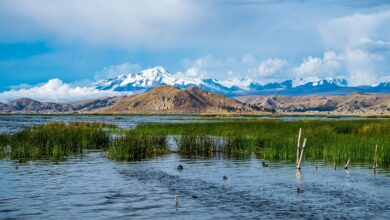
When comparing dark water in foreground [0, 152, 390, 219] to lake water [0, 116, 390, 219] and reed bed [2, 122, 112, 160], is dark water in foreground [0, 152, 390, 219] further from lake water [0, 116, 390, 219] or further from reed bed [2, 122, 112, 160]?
reed bed [2, 122, 112, 160]

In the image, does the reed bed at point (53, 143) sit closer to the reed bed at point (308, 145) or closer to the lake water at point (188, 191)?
the lake water at point (188, 191)

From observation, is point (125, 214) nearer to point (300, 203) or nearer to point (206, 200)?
point (206, 200)

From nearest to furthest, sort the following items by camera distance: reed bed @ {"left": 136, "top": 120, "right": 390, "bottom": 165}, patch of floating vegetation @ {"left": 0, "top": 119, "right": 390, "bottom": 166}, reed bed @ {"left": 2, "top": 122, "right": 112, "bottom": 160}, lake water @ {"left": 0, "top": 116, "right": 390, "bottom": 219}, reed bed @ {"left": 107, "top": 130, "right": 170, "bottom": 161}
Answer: lake water @ {"left": 0, "top": 116, "right": 390, "bottom": 219} < reed bed @ {"left": 136, "top": 120, "right": 390, "bottom": 165} < patch of floating vegetation @ {"left": 0, "top": 119, "right": 390, "bottom": 166} < reed bed @ {"left": 2, "top": 122, "right": 112, "bottom": 160} < reed bed @ {"left": 107, "top": 130, "right": 170, "bottom": 161}

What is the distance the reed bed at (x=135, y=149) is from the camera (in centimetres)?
3988

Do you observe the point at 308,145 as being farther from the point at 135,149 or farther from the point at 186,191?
the point at 186,191

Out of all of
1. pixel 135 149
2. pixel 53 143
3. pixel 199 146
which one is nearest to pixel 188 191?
pixel 135 149

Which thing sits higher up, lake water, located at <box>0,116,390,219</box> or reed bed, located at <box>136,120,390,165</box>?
reed bed, located at <box>136,120,390,165</box>

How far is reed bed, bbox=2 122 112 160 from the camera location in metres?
39.4

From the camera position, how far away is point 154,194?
80.9 ft

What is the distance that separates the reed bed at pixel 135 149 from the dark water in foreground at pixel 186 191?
365 centimetres

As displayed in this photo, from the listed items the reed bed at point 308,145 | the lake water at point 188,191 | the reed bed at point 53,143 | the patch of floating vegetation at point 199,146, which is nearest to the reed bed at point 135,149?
the patch of floating vegetation at point 199,146

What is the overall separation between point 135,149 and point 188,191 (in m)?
16.9

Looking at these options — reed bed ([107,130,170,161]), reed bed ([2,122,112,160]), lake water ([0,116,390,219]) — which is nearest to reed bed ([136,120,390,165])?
reed bed ([107,130,170,161])

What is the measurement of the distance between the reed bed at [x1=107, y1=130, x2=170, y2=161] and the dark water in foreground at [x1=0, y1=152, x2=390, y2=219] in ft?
12.0
